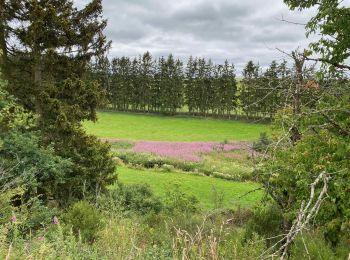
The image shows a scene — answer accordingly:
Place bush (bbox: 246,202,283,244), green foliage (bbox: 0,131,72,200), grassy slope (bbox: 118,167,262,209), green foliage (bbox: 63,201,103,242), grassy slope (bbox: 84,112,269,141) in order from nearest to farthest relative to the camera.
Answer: green foliage (bbox: 63,201,103,242)
bush (bbox: 246,202,283,244)
green foliage (bbox: 0,131,72,200)
grassy slope (bbox: 118,167,262,209)
grassy slope (bbox: 84,112,269,141)

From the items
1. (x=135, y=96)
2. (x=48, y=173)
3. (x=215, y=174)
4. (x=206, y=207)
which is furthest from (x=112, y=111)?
(x=48, y=173)

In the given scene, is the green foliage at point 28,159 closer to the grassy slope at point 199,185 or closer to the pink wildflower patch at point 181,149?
the grassy slope at point 199,185

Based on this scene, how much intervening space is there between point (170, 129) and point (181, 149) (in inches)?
934

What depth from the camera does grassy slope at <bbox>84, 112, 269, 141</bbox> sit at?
181 feet

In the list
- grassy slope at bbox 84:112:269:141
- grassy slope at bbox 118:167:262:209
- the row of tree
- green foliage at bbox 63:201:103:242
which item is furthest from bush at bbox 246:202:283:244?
the row of tree

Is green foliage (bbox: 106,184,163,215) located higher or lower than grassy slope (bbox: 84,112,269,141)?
higher

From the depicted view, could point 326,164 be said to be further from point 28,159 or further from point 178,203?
point 178,203

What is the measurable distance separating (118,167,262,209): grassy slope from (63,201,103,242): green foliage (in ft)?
39.6

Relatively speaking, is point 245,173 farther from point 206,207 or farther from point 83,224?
point 83,224

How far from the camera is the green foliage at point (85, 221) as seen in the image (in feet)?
27.5

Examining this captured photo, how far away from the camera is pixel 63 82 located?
591 inches

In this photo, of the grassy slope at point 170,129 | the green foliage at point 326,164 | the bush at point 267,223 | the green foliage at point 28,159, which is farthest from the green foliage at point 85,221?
the grassy slope at point 170,129

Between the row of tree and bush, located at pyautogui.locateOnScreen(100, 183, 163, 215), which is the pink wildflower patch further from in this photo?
the row of tree

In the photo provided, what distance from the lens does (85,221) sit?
28.2 feet
